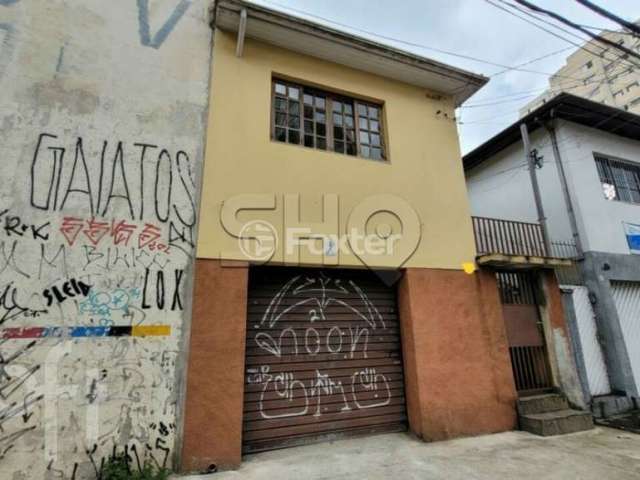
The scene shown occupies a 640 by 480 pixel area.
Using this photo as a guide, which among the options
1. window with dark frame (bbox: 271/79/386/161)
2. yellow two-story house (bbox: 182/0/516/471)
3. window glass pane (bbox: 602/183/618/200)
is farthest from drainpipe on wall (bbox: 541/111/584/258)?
window with dark frame (bbox: 271/79/386/161)

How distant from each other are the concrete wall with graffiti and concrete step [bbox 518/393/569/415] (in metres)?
5.84

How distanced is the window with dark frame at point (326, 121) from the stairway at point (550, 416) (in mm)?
5428

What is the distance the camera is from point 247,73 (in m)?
5.80

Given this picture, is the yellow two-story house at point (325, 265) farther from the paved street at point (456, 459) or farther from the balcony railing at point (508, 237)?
the balcony railing at point (508, 237)

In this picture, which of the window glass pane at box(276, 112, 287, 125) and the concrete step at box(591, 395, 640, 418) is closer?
the window glass pane at box(276, 112, 287, 125)

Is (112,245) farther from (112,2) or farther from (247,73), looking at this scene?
(112,2)

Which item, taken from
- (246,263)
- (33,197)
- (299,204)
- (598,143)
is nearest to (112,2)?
(33,197)

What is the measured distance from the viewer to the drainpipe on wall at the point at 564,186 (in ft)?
26.3

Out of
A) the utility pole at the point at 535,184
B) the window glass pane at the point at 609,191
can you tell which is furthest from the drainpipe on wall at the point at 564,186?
the window glass pane at the point at 609,191

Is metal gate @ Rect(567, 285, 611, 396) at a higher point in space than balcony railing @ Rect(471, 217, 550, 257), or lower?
lower

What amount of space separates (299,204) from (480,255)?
374cm

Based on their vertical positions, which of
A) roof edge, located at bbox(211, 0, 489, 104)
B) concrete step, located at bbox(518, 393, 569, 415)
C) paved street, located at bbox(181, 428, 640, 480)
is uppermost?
roof edge, located at bbox(211, 0, 489, 104)

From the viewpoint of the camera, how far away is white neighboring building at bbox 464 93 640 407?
7.32m

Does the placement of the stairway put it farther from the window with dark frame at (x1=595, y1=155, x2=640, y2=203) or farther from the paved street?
the window with dark frame at (x1=595, y1=155, x2=640, y2=203)
